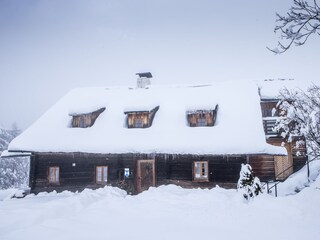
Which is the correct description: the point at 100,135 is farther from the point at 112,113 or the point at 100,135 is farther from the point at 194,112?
the point at 194,112

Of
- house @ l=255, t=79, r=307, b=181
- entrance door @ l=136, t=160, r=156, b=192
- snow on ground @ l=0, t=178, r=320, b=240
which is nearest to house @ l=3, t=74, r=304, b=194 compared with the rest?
entrance door @ l=136, t=160, r=156, b=192

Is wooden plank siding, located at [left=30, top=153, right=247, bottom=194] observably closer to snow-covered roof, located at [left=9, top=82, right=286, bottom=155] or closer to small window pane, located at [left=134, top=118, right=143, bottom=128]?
snow-covered roof, located at [left=9, top=82, right=286, bottom=155]

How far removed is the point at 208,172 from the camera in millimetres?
17312

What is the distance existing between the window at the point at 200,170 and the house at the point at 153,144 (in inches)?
2.4

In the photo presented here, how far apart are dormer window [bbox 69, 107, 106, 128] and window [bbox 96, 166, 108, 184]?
327cm

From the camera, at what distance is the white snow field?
27.9ft

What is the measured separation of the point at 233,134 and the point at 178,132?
11.1ft

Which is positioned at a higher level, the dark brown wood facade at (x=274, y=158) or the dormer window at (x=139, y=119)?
the dormer window at (x=139, y=119)

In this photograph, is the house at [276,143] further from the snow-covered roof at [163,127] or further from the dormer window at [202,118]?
the dormer window at [202,118]

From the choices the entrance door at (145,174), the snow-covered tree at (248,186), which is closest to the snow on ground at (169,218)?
the snow-covered tree at (248,186)

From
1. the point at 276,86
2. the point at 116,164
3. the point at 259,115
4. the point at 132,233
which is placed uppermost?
the point at 276,86

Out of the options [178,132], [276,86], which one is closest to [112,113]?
[178,132]

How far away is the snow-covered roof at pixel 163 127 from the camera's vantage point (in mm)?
16328

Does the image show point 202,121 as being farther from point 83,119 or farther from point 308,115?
point 308,115
